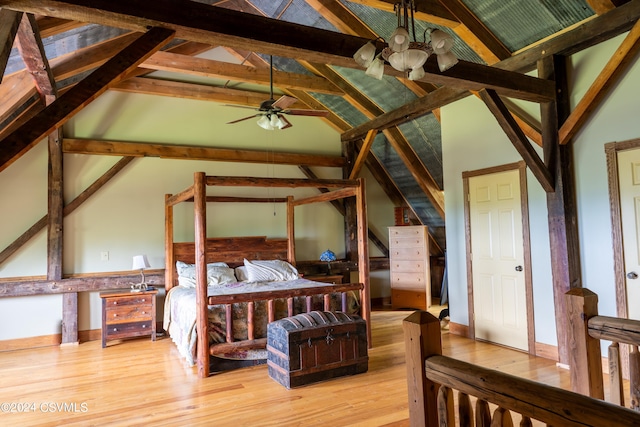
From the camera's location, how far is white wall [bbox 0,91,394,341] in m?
5.50

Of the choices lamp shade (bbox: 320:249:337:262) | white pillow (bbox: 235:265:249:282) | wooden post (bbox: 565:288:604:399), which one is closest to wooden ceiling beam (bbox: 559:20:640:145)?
wooden post (bbox: 565:288:604:399)

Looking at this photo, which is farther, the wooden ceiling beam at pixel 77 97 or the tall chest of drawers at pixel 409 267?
the tall chest of drawers at pixel 409 267

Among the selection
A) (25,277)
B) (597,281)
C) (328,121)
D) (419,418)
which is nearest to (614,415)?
(419,418)

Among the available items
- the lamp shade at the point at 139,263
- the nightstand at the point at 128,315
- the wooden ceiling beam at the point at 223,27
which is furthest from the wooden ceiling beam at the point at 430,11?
the nightstand at the point at 128,315

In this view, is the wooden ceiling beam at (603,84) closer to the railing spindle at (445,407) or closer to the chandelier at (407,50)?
the chandelier at (407,50)

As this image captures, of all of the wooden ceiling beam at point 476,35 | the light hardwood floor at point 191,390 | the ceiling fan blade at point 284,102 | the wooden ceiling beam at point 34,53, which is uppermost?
the wooden ceiling beam at point 476,35

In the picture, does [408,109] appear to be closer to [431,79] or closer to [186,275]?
[431,79]

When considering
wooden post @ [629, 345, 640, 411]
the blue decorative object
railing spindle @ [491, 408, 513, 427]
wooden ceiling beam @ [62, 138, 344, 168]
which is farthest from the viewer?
the blue decorative object

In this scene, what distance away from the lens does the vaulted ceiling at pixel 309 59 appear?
2.71 metres

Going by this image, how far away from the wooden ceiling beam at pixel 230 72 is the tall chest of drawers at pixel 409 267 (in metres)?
2.69

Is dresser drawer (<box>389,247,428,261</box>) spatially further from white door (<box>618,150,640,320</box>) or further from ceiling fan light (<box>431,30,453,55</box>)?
ceiling fan light (<box>431,30,453,55</box>)

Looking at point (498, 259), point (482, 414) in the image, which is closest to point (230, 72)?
point (498, 259)

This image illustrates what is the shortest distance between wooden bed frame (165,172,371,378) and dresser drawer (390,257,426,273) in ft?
6.48

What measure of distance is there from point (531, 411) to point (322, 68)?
216 inches
